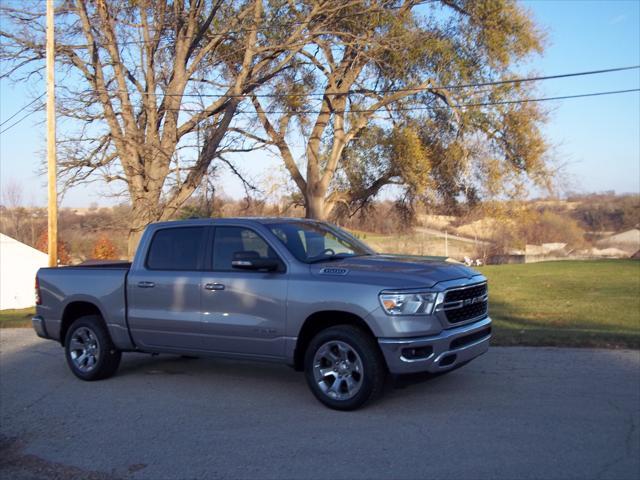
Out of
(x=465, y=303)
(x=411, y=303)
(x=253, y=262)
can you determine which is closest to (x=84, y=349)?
(x=253, y=262)

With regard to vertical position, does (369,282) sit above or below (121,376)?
above

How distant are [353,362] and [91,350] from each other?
152 inches

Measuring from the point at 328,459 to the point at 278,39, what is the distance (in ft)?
57.0

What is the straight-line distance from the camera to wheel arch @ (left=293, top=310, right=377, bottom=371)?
653 centimetres

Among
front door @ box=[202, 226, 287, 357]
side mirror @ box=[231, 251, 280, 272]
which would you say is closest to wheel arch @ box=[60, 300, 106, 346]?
front door @ box=[202, 226, 287, 357]

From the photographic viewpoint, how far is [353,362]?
21.2 feet

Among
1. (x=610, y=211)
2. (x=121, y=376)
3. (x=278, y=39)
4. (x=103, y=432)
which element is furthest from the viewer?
(x=610, y=211)

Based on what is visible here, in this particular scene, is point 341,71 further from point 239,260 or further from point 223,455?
point 223,455

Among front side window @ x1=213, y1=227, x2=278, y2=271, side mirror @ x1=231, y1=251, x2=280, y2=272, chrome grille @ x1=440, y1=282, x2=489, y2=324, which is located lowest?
chrome grille @ x1=440, y1=282, x2=489, y2=324

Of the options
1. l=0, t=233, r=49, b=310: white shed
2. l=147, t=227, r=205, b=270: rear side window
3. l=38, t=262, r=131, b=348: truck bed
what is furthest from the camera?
l=0, t=233, r=49, b=310: white shed

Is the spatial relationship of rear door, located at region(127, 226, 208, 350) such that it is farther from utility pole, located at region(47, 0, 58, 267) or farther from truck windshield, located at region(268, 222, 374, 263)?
utility pole, located at region(47, 0, 58, 267)

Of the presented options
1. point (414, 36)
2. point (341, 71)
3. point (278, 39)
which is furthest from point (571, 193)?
point (278, 39)

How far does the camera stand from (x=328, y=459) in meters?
5.20

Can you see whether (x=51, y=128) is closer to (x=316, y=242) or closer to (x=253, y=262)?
(x=316, y=242)
